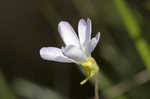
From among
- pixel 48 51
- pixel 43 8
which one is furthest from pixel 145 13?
pixel 48 51

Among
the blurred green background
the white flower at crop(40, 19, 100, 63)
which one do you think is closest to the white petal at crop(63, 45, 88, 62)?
the white flower at crop(40, 19, 100, 63)

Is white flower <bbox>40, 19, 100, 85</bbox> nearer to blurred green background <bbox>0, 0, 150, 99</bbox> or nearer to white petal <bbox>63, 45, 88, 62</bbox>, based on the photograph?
white petal <bbox>63, 45, 88, 62</bbox>

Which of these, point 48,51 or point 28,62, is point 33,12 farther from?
point 48,51

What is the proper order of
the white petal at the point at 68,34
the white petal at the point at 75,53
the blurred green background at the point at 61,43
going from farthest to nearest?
1. the blurred green background at the point at 61,43
2. the white petal at the point at 68,34
3. the white petal at the point at 75,53

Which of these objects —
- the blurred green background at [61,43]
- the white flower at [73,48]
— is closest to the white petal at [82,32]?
the white flower at [73,48]

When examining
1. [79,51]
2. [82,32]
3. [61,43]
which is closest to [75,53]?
[79,51]

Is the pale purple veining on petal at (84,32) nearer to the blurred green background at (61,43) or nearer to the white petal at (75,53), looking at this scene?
the white petal at (75,53)

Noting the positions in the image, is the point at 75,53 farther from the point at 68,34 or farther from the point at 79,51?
the point at 68,34
